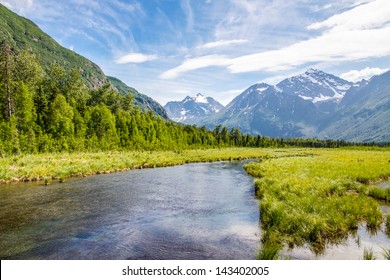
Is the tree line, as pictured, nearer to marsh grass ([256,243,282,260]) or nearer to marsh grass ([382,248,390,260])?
marsh grass ([256,243,282,260])

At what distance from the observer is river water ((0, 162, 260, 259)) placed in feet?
46.8

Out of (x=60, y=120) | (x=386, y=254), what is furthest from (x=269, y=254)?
(x=60, y=120)

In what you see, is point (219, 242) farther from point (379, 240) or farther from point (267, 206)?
point (379, 240)

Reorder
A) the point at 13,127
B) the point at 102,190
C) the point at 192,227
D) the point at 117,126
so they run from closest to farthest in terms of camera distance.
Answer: the point at 192,227, the point at 102,190, the point at 13,127, the point at 117,126

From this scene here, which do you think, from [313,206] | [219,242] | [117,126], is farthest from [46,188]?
[117,126]

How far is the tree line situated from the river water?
3199cm

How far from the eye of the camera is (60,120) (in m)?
68.4

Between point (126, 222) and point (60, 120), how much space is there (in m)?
56.1

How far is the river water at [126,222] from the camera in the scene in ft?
46.8

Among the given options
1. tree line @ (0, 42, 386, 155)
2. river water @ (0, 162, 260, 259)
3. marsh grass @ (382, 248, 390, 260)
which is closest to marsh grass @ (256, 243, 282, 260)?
river water @ (0, 162, 260, 259)

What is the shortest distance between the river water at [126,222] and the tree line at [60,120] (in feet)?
105

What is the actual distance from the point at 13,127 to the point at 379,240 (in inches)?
2306

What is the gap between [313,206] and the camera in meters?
19.4

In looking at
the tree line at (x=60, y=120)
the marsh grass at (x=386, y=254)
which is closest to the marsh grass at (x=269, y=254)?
the marsh grass at (x=386, y=254)
